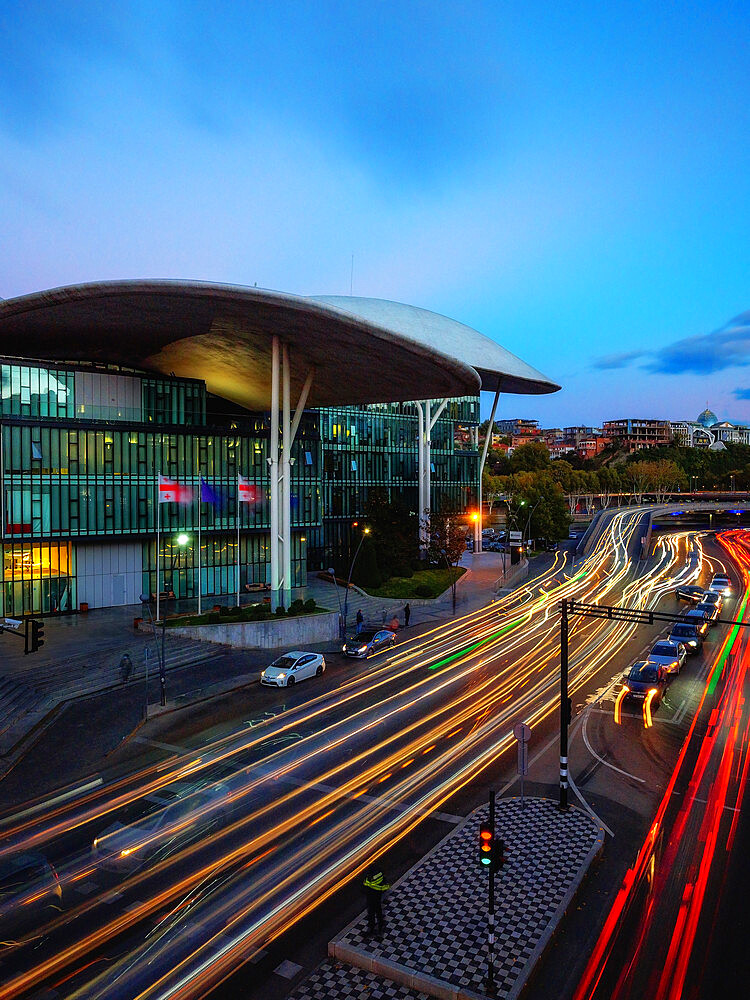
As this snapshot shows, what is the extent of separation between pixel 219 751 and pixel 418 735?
6.48m

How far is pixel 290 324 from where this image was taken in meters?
35.1

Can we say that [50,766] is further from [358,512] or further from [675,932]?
[358,512]

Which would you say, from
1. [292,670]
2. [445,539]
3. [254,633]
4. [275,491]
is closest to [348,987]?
[292,670]

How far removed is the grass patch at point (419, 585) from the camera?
172 feet

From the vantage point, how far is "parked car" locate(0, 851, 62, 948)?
12492 mm

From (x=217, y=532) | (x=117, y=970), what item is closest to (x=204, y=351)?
(x=217, y=532)

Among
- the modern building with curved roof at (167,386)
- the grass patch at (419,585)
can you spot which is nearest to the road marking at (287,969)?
the modern building with curved roof at (167,386)

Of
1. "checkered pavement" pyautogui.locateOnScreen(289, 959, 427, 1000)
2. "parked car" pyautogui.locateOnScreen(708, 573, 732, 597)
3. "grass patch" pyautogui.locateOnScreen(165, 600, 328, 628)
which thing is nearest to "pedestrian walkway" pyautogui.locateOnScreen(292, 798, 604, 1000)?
"checkered pavement" pyautogui.locateOnScreen(289, 959, 427, 1000)

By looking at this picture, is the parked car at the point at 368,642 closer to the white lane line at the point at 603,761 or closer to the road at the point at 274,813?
the road at the point at 274,813

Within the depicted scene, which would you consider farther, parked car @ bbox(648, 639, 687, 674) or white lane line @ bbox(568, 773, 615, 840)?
parked car @ bbox(648, 639, 687, 674)

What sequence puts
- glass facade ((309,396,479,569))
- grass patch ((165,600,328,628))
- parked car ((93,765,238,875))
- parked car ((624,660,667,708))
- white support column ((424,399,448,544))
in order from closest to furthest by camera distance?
parked car ((93,765,238,875)), parked car ((624,660,667,708)), grass patch ((165,600,328,628)), glass facade ((309,396,479,569)), white support column ((424,399,448,544))

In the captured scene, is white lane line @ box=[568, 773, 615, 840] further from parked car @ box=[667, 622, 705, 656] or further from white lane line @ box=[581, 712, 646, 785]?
parked car @ box=[667, 622, 705, 656]

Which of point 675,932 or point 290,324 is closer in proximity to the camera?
point 675,932

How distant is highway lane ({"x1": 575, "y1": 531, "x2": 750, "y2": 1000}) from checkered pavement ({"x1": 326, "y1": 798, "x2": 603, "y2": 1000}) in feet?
3.73
